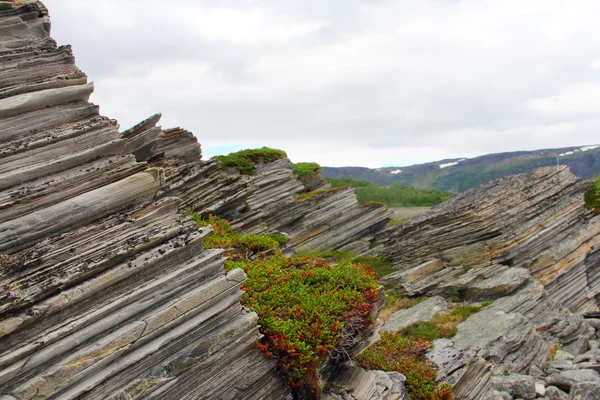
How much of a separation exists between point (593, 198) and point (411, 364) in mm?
24762

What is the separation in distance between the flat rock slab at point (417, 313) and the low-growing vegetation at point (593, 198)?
45.3 ft

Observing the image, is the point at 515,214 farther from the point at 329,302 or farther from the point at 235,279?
the point at 235,279

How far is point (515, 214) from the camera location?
2656cm

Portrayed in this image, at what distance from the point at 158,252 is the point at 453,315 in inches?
733

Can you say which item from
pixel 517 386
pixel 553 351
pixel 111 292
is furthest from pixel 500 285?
pixel 111 292

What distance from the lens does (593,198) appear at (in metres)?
30.1

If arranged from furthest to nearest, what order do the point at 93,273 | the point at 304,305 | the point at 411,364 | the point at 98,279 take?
1. the point at 411,364
2. the point at 304,305
3. the point at 93,273
4. the point at 98,279

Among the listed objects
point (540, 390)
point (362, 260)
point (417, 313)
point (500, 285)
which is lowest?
point (540, 390)

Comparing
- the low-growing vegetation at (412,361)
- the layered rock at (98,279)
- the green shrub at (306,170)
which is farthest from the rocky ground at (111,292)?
the green shrub at (306,170)

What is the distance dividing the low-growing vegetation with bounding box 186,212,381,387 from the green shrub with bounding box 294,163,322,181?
84.5 ft

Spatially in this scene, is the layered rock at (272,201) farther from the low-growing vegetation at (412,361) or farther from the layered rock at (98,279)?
the layered rock at (98,279)

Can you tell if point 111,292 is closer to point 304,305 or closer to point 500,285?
point 304,305

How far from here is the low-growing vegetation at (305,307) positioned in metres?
9.80

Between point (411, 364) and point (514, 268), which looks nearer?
point (411, 364)
